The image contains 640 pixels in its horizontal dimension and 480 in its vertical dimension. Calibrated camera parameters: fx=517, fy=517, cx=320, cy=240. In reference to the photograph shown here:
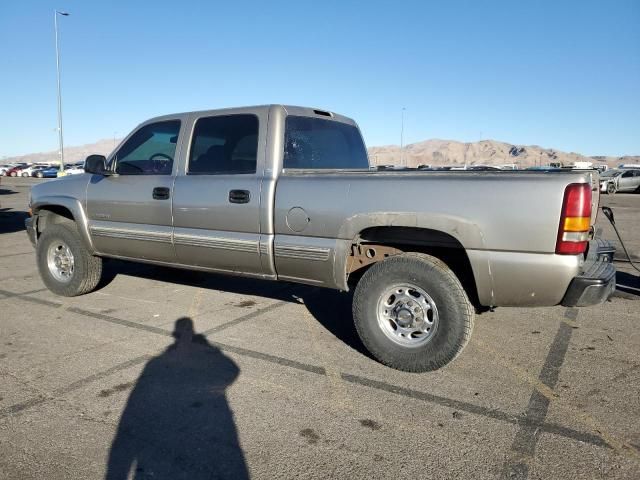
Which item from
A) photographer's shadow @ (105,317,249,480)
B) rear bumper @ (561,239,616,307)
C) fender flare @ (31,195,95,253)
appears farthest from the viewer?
fender flare @ (31,195,95,253)

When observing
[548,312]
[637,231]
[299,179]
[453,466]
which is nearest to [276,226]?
[299,179]

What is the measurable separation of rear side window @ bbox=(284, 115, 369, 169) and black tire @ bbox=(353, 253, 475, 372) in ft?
4.34

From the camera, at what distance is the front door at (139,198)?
16.4 feet

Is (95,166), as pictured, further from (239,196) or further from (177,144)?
(239,196)

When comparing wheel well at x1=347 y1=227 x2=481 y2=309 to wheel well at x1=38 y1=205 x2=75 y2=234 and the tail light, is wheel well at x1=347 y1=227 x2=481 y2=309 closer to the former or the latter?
the tail light

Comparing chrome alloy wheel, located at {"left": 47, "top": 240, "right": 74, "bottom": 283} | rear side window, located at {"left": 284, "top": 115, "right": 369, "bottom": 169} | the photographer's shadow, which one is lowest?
the photographer's shadow

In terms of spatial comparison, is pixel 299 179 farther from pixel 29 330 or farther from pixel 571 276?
pixel 29 330

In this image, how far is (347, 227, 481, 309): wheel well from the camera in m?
3.83

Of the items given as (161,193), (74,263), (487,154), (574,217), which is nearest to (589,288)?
(574,217)

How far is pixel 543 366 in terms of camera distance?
4020 mm

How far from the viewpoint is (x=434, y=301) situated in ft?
12.1

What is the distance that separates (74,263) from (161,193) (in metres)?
1.70

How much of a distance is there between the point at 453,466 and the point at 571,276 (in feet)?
4.83

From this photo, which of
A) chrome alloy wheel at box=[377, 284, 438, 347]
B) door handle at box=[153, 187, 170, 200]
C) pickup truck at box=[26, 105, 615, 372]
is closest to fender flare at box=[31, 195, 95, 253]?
pickup truck at box=[26, 105, 615, 372]
